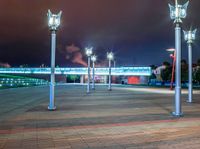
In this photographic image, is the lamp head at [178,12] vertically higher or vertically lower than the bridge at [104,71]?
lower

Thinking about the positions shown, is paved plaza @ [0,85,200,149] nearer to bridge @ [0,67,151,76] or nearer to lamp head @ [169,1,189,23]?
lamp head @ [169,1,189,23]

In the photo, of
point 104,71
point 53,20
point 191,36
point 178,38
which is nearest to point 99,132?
point 178,38

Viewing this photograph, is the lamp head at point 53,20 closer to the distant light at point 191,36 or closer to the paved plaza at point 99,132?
the paved plaza at point 99,132

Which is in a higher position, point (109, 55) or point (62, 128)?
point (109, 55)

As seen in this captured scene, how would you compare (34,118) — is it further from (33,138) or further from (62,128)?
(33,138)

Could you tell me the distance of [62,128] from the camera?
33.4ft

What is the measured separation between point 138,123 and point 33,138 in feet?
13.4

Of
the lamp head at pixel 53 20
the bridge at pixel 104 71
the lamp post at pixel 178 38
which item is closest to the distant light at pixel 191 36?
the lamp post at pixel 178 38

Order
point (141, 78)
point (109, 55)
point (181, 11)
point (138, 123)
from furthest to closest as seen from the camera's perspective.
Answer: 1. point (141, 78)
2. point (109, 55)
3. point (181, 11)
4. point (138, 123)

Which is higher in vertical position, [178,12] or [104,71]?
[104,71]

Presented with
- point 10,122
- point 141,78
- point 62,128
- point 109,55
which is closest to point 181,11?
point 62,128

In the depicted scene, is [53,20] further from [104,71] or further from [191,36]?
[104,71]

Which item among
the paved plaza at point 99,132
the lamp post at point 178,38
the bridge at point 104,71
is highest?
the bridge at point 104,71

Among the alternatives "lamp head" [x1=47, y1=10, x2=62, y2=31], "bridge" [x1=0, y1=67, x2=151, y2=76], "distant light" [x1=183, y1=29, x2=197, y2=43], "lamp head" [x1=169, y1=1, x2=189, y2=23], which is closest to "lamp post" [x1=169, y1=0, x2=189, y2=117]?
"lamp head" [x1=169, y1=1, x2=189, y2=23]
